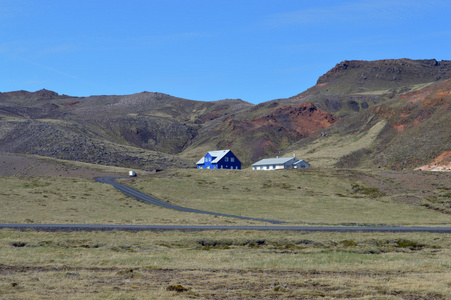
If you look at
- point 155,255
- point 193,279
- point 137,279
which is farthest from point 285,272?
point 155,255

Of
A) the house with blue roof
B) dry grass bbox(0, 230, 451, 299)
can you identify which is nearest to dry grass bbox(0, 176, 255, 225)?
dry grass bbox(0, 230, 451, 299)

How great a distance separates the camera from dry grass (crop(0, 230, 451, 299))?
64.2 feet

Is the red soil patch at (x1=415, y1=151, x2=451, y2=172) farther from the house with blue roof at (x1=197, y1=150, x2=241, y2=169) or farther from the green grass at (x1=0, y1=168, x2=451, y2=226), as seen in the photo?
the house with blue roof at (x1=197, y1=150, x2=241, y2=169)

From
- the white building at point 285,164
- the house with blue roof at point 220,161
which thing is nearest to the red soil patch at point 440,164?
the white building at point 285,164

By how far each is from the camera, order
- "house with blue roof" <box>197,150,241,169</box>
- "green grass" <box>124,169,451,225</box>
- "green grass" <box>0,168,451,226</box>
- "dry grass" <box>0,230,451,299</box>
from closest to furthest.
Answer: "dry grass" <box>0,230,451,299</box> → "green grass" <box>0,168,451,226</box> → "green grass" <box>124,169,451,225</box> → "house with blue roof" <box>197,150,241,169</box>

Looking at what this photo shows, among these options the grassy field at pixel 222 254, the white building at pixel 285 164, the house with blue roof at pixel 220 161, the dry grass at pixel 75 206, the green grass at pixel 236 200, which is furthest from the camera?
the house with blue roof at pixel 220 161

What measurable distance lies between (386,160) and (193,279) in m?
152

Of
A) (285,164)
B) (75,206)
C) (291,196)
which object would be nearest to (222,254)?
(75,206)

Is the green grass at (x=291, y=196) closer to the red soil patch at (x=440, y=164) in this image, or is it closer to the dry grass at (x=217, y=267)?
the dry grass at (x=217, y=267)

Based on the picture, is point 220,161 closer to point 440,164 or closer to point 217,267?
point 440,164

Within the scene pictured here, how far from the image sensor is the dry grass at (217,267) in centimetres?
1958

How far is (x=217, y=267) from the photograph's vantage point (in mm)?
26625

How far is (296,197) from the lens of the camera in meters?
96.2

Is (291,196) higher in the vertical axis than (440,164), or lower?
lower
